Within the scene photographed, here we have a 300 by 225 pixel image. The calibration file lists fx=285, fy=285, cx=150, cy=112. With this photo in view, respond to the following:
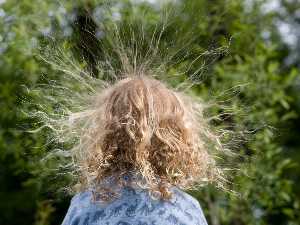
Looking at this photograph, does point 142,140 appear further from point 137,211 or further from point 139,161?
point 137,211

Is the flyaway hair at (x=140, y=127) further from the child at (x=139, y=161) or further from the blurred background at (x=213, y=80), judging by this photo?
the blurred background at (x=213, y=80)

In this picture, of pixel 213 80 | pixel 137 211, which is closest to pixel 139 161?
pixel 137 211

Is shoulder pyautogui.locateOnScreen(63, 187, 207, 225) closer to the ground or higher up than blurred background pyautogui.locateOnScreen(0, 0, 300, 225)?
closer to the ground

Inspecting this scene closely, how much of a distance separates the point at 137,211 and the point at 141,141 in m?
0.28

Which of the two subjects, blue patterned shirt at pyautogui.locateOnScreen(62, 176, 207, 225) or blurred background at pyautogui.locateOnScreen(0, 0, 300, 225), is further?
blurred background at pyautogui.locateOnScreen(0, 0, 300, 225)

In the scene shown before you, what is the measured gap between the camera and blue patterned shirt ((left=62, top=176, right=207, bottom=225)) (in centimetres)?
109

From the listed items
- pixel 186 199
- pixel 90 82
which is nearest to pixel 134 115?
pixel 186 199

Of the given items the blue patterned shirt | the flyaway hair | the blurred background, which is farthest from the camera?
the blurred background

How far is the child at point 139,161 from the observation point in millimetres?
1121

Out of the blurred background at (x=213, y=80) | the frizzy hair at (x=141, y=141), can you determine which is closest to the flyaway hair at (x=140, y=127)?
the frizzy hair at (x=141, y=141)

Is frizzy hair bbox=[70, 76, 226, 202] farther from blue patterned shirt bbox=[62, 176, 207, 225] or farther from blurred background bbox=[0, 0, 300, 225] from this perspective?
blurred background bbox=[0, 0, 300, 225]

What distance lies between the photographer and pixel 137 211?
1.10 meters

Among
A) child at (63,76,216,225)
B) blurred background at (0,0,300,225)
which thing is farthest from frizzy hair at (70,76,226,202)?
blurred background at (0,0,300,225)

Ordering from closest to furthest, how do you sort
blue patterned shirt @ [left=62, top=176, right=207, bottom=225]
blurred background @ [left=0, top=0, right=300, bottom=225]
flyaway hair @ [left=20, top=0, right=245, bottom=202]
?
1. blue patterned shirt @ [left=62, top=176, right=207, bottom=225]
2. flyaway hair @ [left=20, top=0, right=245, bottom=202]
3. blurred background @ [left=0, top=0, right=300, bottom=225]
